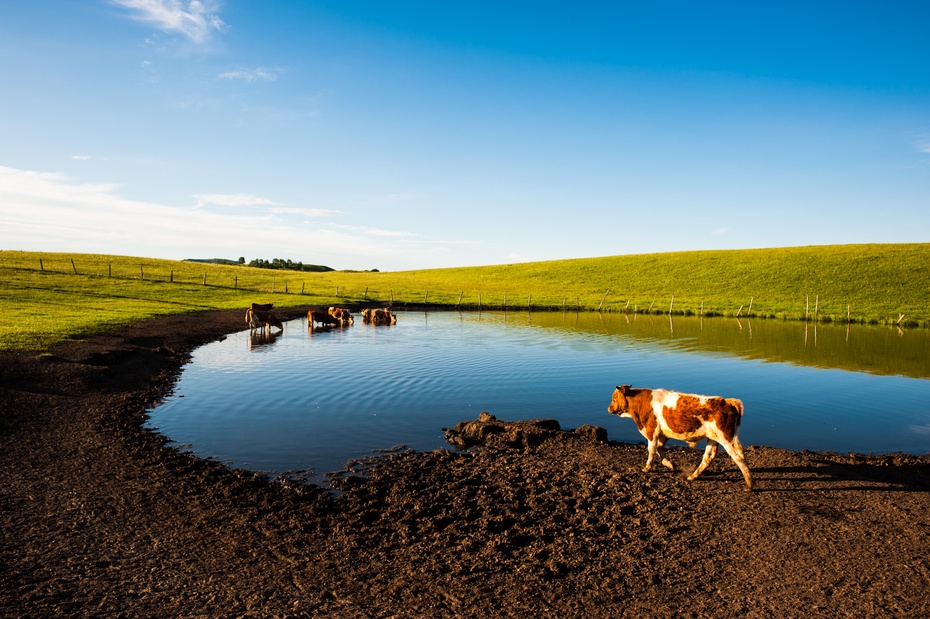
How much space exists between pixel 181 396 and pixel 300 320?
30.0 metres

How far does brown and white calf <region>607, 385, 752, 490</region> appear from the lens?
10.7 m

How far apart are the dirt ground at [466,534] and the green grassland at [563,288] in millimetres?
21479

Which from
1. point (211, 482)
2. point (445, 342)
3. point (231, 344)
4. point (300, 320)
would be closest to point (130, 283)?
point (300, 320)

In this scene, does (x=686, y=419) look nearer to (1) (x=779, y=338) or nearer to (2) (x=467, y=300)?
(1) (x=779, y=338)

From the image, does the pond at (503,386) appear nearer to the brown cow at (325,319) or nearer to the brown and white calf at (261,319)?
the brown and white calf at (261,319)

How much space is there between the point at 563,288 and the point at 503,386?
59.6 m

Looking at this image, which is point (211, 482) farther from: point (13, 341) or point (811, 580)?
point (13, 341)

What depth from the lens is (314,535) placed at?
353 inches

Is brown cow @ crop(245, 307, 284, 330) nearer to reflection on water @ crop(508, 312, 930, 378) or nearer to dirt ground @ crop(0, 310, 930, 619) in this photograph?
reflection on water @ crop(508, 312, 930, 378)

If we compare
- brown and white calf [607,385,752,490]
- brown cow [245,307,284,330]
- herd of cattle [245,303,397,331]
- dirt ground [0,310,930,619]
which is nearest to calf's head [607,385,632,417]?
brown and white calf [607,385,752,490]

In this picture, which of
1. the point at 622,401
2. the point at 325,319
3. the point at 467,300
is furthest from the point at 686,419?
the point at 467,300

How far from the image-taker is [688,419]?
36.6 ft

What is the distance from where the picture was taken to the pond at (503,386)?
1474 cm

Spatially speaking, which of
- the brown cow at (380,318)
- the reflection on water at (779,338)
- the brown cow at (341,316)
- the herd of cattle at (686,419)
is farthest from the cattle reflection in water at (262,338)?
the herd of cattle at (686,419)
